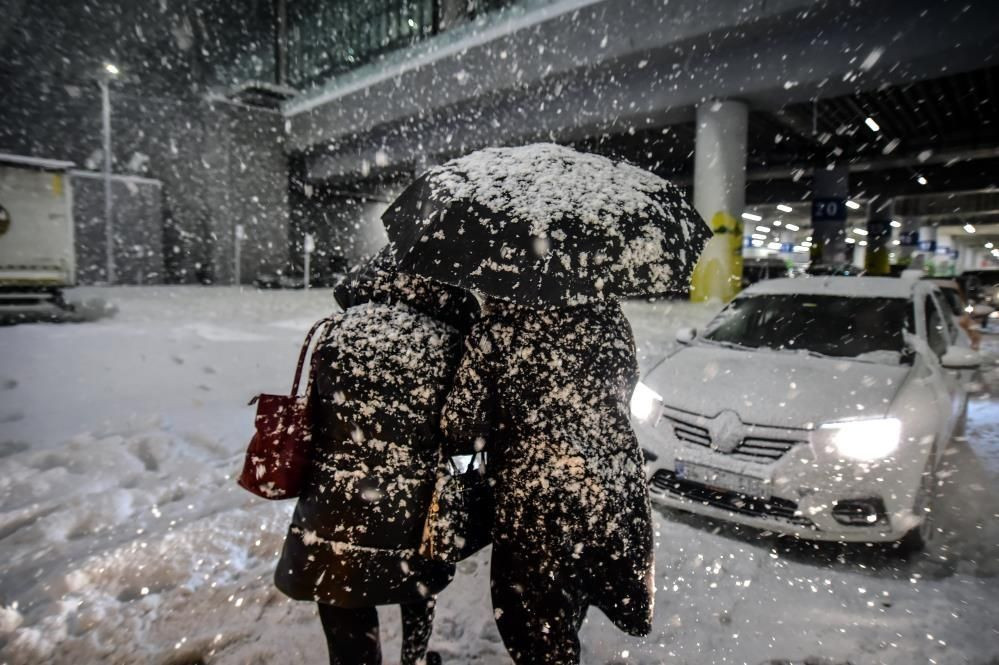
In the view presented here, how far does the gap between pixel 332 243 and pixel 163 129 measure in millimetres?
9227

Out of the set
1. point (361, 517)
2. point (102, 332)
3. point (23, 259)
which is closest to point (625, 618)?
point (361, 517)

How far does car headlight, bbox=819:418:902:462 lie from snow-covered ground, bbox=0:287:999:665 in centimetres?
62

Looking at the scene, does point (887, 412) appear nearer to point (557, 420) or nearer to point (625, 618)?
point (625, 618)

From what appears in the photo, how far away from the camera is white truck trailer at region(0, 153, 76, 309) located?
33.3 feet

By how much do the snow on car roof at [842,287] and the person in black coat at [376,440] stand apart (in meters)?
3.96

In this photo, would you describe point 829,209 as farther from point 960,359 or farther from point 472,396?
point 472,396

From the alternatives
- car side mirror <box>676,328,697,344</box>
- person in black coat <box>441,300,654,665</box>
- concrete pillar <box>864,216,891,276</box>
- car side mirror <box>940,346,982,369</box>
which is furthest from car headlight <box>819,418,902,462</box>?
concrete pillar <box>864,216,891,276</box>

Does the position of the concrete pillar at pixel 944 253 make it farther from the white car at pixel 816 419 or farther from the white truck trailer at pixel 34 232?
the white truck trailer at pixel 34 232

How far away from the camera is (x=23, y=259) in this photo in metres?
10.3

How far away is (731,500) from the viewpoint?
333 centimetres

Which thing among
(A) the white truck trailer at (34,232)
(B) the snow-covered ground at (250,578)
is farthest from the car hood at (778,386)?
(A) the white truck trailer at (34,232)

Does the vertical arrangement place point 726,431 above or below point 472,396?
below

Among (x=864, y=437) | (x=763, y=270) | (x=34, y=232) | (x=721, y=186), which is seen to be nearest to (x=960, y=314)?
(x=864, y=437)

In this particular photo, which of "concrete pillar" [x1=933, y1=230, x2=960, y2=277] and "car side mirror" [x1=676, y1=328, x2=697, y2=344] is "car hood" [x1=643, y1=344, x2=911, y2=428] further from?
"concrete pillar" [x1=933, y1=230, x2=960, y2=277]
